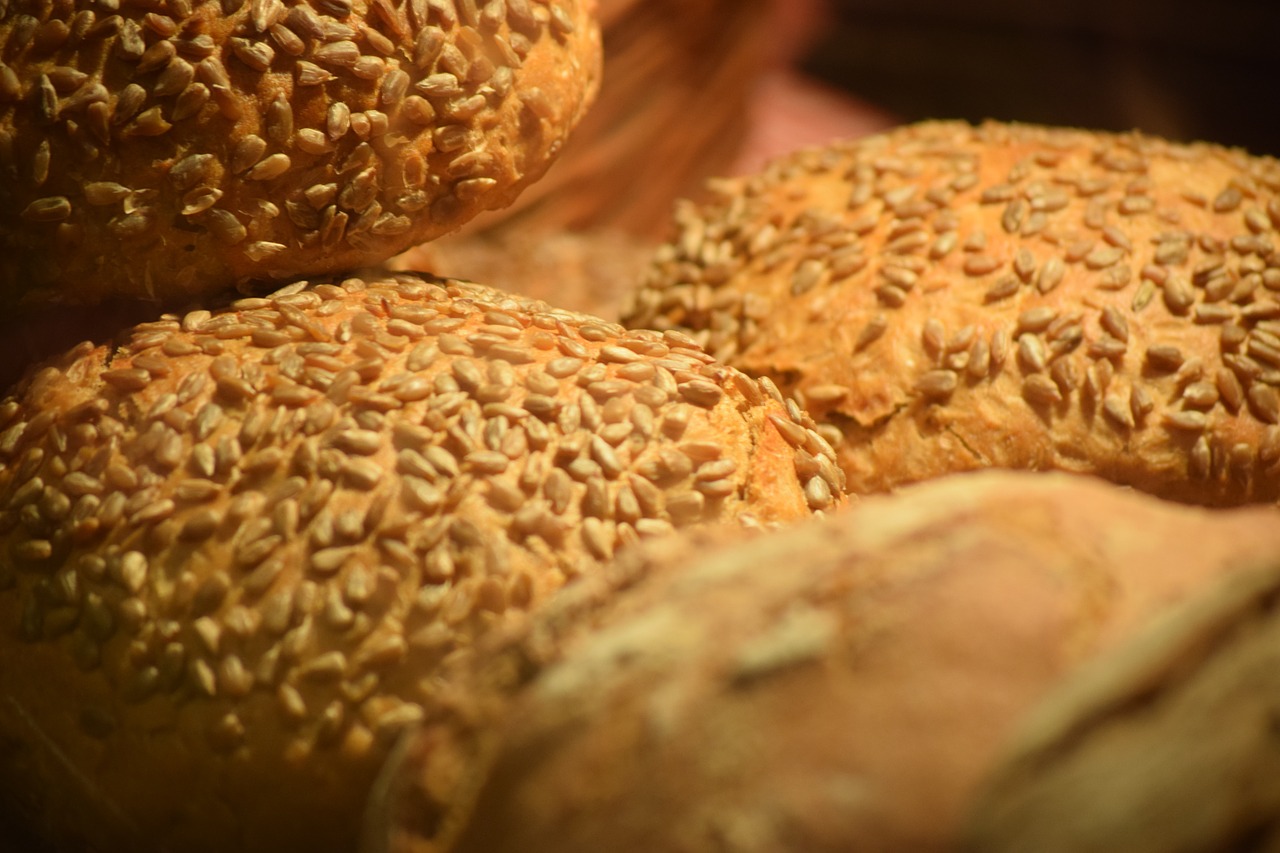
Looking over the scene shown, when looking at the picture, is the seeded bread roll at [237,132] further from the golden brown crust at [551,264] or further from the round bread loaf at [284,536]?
the golden brown crust at [551,264]

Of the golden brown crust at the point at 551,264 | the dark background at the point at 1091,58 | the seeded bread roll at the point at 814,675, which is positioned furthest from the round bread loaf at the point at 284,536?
the dark background at the point at 1091,58

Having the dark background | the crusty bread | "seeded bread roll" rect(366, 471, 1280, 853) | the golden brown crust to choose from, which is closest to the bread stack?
"seeded bread roll" rect(366, 471, 1280, 853)

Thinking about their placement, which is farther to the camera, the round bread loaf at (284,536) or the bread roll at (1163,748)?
the round bread loaf at (284,536)

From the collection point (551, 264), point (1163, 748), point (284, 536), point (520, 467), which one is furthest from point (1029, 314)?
point (551, 264)

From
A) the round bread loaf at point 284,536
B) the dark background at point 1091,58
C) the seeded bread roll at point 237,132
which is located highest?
the dark background at point 1091,58

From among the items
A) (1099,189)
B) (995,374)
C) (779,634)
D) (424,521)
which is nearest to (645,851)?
(779,634)

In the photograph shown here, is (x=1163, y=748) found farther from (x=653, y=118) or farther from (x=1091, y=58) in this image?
(x=1091, y=58)
